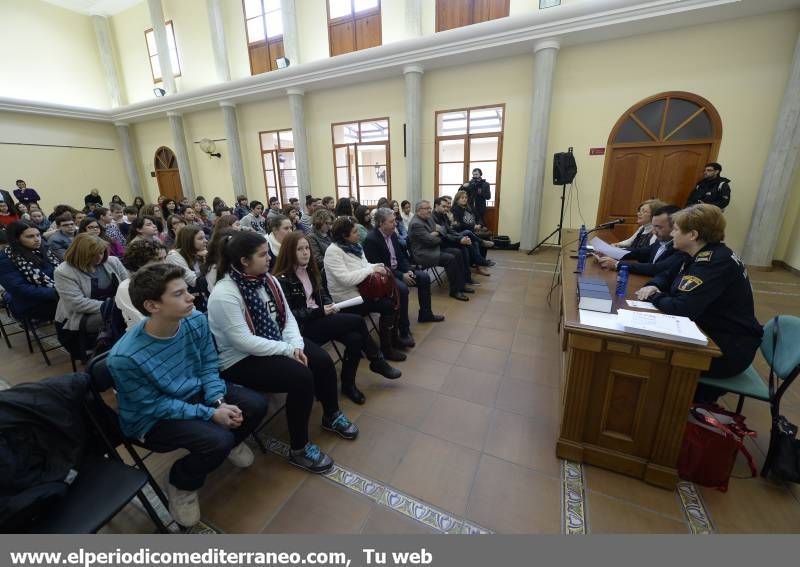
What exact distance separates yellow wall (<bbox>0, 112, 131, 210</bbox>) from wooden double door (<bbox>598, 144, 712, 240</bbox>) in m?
13.0

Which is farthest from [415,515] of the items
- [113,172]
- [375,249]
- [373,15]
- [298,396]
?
[113,172]

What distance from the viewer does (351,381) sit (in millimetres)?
2262

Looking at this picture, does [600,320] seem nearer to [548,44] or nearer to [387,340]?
[387,340]

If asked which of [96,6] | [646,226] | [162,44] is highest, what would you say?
[96,6]

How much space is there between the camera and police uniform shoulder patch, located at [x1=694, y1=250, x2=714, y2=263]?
1631 mm

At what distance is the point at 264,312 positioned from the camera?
1.77 m

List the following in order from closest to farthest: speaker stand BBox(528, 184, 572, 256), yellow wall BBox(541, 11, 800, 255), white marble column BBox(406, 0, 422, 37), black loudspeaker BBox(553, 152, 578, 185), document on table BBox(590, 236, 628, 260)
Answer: document on table BBox(590, 236, 628, 260) < yellow wall BBox(541, 11, 800, 255) < black loudspeaker BBox(553, 152, 578, 185) < speaker stand BBox(528, 184, 572, 256) < white marble column BBox(406, 0, 422, 37)

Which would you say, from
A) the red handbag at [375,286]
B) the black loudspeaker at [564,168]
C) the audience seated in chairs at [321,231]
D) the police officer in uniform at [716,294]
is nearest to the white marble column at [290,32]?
the black loudspeaker at [564,168]

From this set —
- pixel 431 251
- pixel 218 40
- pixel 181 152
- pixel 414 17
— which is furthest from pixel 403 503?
pixel 181 152

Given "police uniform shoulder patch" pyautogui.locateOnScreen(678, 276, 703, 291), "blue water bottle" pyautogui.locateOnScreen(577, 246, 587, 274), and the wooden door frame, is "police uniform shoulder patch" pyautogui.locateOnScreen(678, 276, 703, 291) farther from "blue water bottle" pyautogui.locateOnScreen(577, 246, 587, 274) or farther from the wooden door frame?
the wooden door frame

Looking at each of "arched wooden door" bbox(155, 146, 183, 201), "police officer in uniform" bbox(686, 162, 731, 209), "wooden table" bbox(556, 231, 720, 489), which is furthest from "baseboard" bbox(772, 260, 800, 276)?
"arched wooden door" bbox(155, 146, 183, 201)

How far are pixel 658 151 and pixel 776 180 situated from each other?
1.41 m

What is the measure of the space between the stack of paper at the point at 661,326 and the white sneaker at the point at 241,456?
1859 millimetres

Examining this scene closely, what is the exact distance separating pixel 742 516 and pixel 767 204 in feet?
16.9
